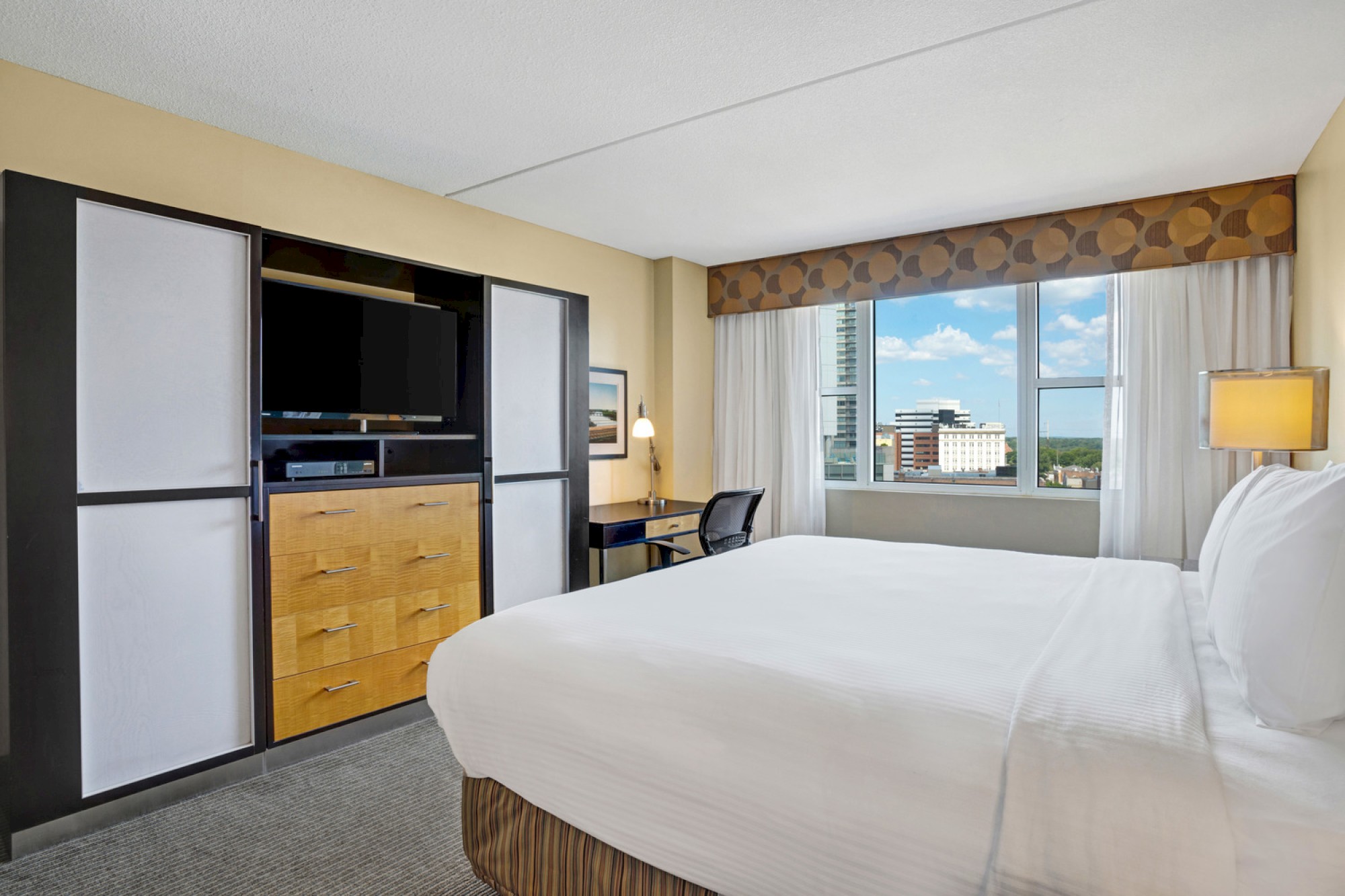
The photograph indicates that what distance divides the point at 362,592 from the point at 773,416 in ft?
10.1

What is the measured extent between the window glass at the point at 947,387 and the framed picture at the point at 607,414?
5.71 feet

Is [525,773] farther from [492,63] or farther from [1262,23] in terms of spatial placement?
[1262,23]

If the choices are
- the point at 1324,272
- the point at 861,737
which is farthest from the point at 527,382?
the point at 1324,272

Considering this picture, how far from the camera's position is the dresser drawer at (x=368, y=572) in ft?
9.00

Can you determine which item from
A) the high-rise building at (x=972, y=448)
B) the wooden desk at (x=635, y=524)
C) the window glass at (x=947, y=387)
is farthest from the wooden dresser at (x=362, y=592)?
the high-rise building at (x=972, y=448)

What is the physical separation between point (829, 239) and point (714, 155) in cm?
163

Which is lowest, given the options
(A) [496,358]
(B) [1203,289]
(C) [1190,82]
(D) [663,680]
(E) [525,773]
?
(E) [525,773]

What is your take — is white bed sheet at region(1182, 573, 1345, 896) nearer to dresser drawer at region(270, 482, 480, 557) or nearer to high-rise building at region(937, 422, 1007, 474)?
dresser drawer at region(270, 482, 480, 557)

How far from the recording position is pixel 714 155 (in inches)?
127

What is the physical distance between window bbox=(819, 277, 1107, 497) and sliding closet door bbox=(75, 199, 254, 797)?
A: 3.65 metres

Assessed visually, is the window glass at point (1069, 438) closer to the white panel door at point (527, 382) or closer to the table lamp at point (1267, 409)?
the table lamp at point (1267, 409)

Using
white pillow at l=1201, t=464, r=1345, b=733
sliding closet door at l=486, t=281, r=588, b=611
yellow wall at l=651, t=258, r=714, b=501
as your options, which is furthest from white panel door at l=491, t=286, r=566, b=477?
white pillow at l=1201, t=464, r=1345, b=733

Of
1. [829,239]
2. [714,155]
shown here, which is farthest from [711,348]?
[714,155]

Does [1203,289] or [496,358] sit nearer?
[496,358]
